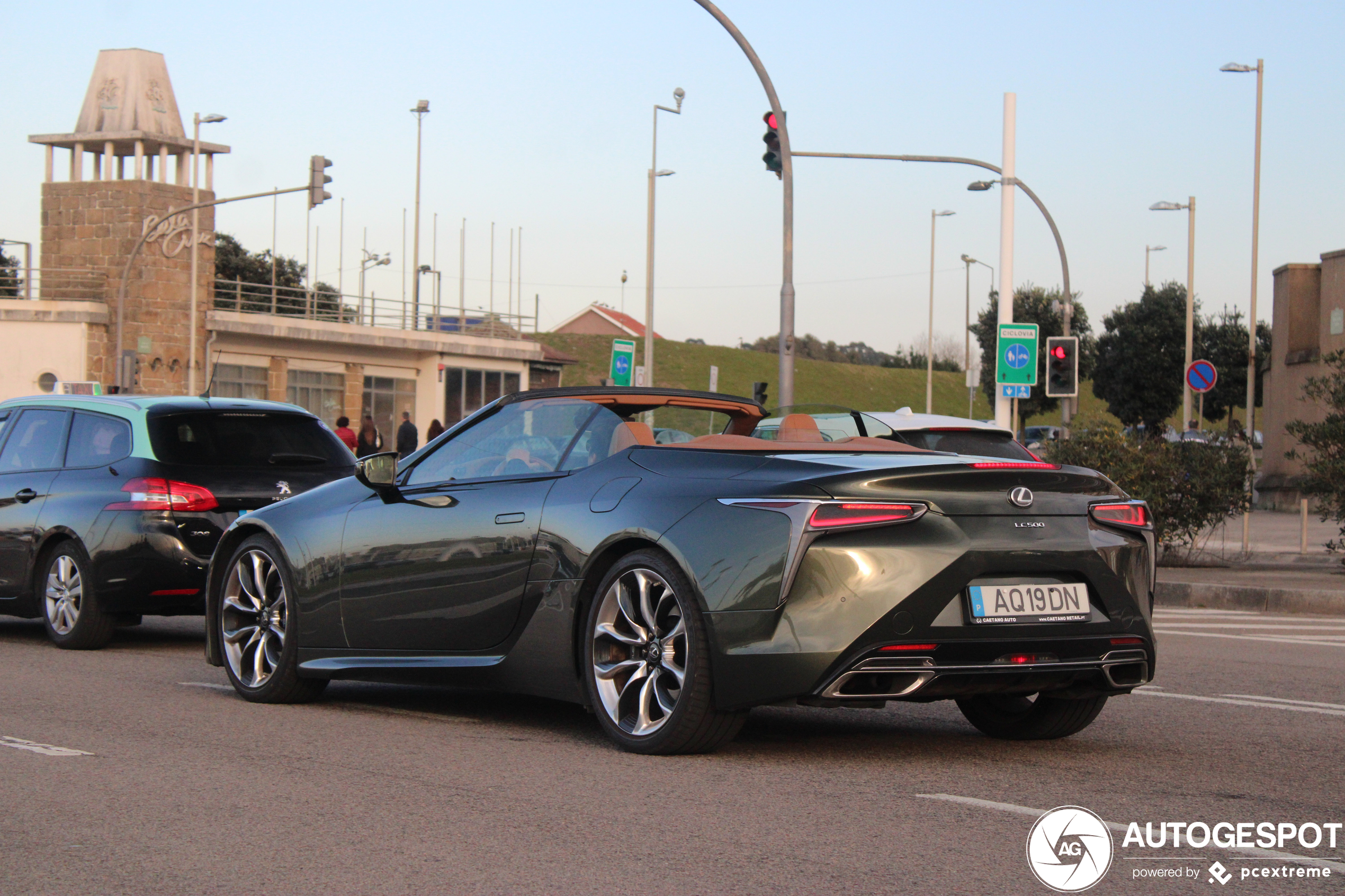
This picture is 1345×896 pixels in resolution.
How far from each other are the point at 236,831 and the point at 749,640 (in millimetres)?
1779

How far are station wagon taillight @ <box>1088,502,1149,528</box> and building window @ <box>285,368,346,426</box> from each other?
51.5 m

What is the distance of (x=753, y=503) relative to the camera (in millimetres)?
5316

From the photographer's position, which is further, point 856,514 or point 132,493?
point 132,493

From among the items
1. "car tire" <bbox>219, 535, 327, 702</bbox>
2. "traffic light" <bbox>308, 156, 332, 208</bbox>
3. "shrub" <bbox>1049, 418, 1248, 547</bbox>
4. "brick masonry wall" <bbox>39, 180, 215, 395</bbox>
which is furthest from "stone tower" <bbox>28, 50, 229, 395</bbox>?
"car tire" <bbox>219, 535, 327, 702</bbox>

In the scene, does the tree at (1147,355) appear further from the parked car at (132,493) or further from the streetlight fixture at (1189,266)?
the parked car at (132,493)

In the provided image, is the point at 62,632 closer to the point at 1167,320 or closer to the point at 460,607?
the point at 460,607

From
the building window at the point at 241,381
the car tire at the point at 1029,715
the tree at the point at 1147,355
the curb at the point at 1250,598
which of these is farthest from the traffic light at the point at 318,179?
the tree at the point at 1147,355

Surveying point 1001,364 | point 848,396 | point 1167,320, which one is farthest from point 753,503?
point 848,396

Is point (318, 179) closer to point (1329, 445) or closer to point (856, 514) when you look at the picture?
point (1329, 445)

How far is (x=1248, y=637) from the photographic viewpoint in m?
11.7

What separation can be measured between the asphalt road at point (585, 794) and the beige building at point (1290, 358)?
1155 inches

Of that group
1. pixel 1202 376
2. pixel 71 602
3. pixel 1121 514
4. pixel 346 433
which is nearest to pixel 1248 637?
pixel 1121 514

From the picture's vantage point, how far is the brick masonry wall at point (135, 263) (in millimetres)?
50000

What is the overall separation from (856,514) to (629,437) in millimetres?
A: 1241
